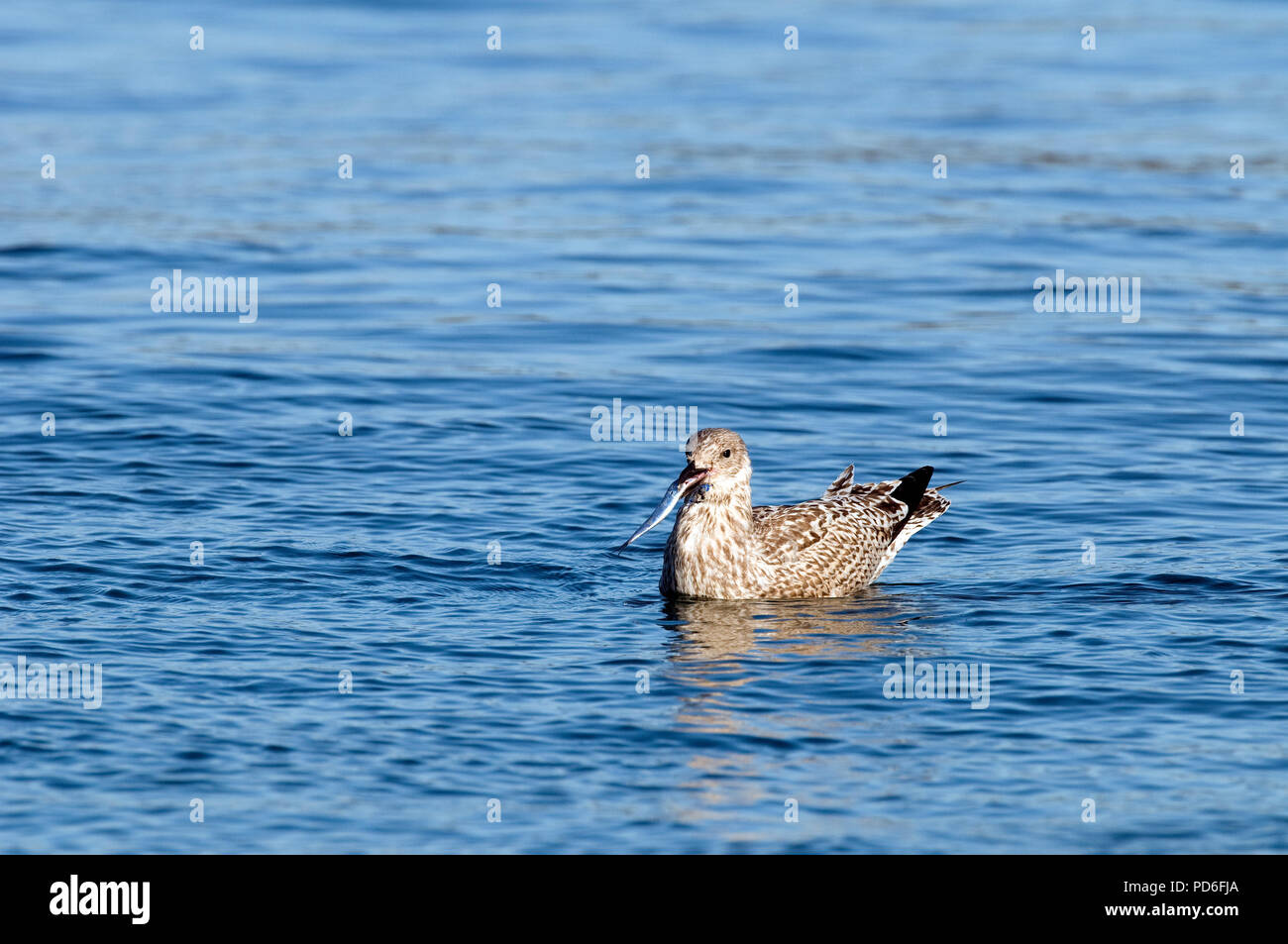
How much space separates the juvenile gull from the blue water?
0.77ft

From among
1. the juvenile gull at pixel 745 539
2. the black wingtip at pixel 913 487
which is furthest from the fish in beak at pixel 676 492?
the black wingtip at pixel 913 487

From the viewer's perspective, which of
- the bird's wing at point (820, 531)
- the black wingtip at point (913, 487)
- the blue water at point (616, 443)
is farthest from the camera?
the black wingtip at point (913, 487)

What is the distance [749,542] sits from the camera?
569 inches

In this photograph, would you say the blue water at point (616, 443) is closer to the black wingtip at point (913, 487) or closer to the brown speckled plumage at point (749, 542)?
the brown speckled plumage at point (749, 542)

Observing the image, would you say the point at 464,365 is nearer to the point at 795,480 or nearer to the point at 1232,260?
the point at 795,480

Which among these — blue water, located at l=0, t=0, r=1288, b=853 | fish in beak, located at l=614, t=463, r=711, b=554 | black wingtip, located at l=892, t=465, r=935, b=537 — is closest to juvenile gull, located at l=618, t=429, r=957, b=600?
fish in beak, located at l=614, t=463, r=711, b=554

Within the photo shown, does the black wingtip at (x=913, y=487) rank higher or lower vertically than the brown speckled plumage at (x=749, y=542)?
higher

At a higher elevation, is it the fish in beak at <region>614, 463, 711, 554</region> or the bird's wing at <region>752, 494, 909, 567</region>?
the fish in beak at <region>614, 463, 711, 554</region>

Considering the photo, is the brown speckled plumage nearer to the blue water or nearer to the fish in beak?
the fish in beak

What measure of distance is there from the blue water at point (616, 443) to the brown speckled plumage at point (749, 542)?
22cm

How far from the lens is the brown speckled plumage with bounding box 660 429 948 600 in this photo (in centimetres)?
1430

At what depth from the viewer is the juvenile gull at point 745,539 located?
1428cm

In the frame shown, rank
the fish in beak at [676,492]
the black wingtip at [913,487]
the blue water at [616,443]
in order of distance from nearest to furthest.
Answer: the blue water at [616,443]
the fish in beak at [676,492]
the black wingtip at [913,487]

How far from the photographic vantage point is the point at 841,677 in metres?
12.3
